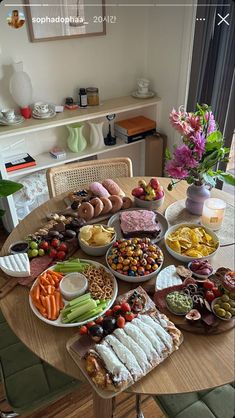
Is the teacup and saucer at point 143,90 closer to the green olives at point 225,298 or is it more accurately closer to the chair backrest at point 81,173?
the chair backrest at point 81,173

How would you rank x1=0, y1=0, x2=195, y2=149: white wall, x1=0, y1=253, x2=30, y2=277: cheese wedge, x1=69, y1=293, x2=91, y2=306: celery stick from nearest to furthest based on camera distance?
x1=69, y1=293, x2=91, y2=306: celery stick
x1=0, y1=253, x2=30, y2=277: cheese wedge
x1=0, y1=0, x2=195, y2=149: white wall

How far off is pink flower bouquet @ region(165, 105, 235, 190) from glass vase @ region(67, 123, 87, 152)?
4.32ft

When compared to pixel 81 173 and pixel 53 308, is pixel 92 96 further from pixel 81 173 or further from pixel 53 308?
pixel 53 308

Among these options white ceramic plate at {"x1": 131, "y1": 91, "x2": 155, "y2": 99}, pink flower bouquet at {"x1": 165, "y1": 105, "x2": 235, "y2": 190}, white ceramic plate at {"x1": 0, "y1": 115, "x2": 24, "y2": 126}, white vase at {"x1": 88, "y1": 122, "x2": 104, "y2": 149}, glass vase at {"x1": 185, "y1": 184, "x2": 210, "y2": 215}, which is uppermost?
pink flower bouquet at {"x1": 165, "y1": 105, "x2": 235, "y2": 190}

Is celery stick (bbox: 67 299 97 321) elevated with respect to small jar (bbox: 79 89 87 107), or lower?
lower

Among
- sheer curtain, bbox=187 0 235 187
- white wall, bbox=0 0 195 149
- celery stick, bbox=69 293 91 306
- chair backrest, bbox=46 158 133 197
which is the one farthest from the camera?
white wall, bbox=0 0 195 149

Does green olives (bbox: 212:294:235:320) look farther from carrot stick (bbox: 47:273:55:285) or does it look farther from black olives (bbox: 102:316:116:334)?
carrot stick (bbox: 47:273:55:285)

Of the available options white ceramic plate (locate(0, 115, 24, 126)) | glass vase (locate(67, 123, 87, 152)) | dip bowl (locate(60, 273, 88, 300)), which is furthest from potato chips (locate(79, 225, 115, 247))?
glass vase (locate(67, 123, 87, 152))

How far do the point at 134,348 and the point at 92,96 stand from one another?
6.71 feet

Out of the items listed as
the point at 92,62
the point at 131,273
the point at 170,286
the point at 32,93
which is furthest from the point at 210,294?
the point at 92,62

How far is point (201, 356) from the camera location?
997mm

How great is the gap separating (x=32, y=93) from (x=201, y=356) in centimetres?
205

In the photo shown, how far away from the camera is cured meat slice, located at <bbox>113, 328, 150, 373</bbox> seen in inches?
36.9

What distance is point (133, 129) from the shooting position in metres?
2.72
